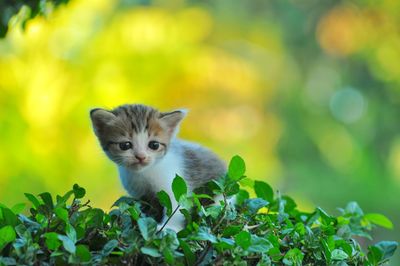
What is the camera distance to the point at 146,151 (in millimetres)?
1812

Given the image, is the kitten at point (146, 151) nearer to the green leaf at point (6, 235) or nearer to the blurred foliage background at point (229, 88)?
the green leaf at point (6, 235)

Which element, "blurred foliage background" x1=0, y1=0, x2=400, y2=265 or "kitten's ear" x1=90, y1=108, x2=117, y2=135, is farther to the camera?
"blurred foliage background" x1=0, y1=0, x2=400, y2=265

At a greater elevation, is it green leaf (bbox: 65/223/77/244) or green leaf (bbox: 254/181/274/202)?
green leaf (bbox: 65/223/77/244)

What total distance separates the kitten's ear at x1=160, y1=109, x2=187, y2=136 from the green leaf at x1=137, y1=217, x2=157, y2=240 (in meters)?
0.72

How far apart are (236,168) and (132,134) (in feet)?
1.74

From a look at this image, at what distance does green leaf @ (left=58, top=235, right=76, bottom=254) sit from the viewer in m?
1.09

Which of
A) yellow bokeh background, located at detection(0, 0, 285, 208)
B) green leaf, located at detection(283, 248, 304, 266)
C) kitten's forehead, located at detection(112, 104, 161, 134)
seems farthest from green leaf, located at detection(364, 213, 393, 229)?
yellow bokeh background, located at detection(0, 0, 285, 208)

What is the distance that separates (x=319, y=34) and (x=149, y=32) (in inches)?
90.7

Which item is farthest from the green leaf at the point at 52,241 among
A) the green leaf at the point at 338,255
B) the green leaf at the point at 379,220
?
the green leaf at the point at 379,220

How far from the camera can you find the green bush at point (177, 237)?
1.12m

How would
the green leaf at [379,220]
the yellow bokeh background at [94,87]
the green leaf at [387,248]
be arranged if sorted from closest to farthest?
the green leaf at [387,248] < the green leaf at [379,220] < the yellow bokeh background at [94,87]

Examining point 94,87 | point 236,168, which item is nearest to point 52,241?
point 236,168

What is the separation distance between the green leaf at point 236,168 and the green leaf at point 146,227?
0.73ft

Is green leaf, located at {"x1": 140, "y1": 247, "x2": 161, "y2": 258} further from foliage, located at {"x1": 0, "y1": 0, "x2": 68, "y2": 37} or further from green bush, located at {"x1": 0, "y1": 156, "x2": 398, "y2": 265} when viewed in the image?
foliage, located at {"x1": 0, "y1": 0, "x2": 68, "y2": 37}
